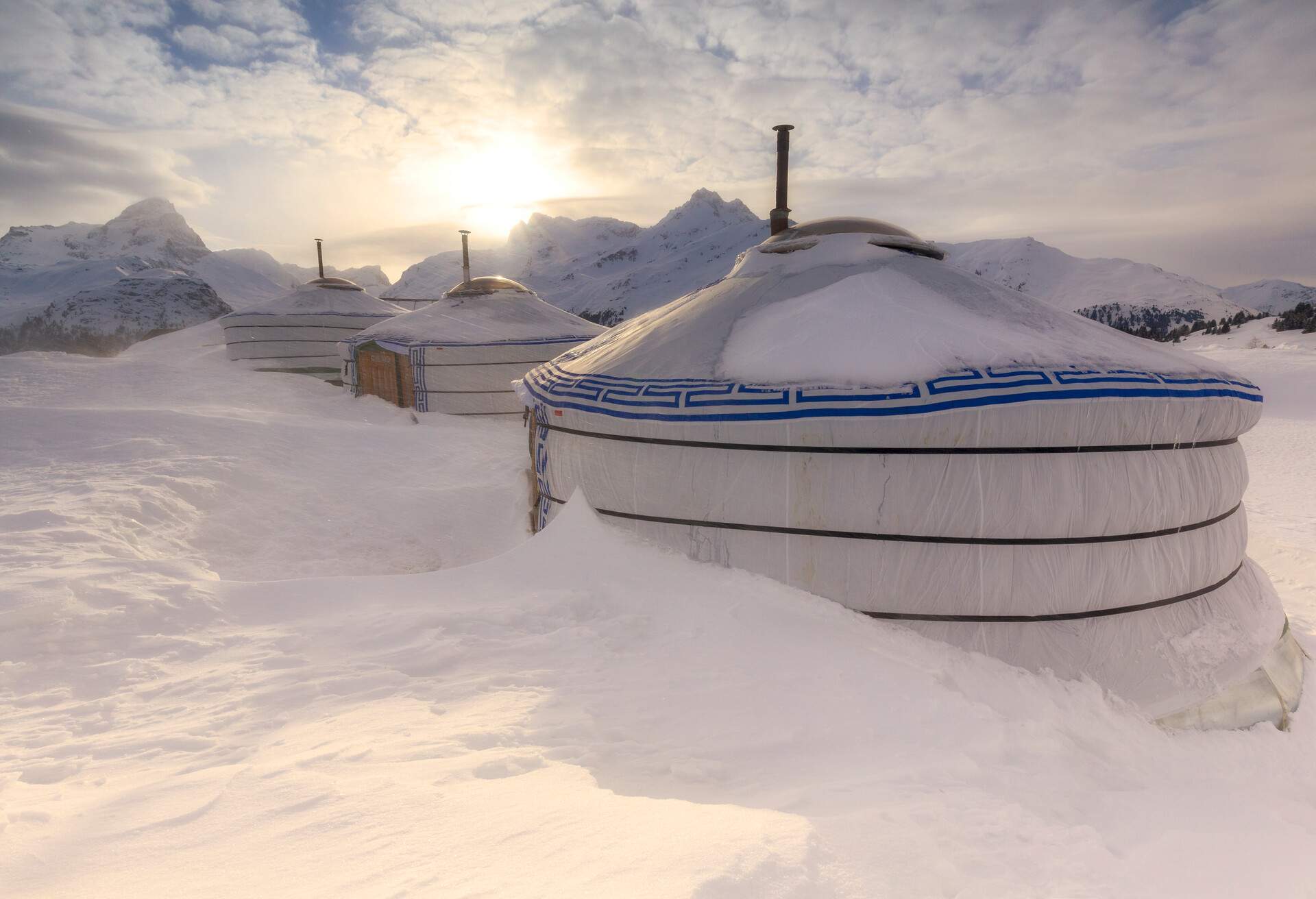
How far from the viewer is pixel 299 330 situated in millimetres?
13086

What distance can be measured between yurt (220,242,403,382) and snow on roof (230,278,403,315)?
0.05 feet

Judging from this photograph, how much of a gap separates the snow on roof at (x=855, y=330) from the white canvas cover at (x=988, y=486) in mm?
17

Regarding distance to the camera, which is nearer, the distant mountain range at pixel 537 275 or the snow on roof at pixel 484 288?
the snow on roof at pixel 484 288

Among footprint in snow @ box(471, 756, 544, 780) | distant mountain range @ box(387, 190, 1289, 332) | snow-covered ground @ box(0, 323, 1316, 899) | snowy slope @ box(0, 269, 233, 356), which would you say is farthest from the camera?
distant mountain range @ box(387, 190, 1289, 332)

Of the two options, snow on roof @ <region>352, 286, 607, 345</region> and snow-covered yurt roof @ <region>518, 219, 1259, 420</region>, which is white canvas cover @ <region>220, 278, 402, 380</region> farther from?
snow-covered yurt roof @ <region>518, 219, 1259, 420</region>

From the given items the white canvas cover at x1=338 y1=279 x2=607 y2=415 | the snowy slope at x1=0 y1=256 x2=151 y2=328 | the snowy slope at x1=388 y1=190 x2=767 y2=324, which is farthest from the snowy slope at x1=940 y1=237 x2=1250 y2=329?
the snowy slope at x1=0 y1=256 x2=151 y2=328

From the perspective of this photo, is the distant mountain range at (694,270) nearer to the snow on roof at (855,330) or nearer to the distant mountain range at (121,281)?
the distant mountain range at (121,281)

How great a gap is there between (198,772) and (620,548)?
5.62 ft

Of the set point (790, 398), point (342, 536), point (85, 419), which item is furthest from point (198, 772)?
point (85, 419)

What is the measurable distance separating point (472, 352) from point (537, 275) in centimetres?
9565

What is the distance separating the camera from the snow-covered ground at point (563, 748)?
114 cm

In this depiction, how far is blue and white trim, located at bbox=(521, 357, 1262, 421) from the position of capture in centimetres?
231

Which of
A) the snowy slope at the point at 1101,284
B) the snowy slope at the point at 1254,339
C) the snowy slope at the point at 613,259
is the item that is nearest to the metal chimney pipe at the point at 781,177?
the snowy slope at the point at 1254,339

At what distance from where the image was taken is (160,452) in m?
5.38
